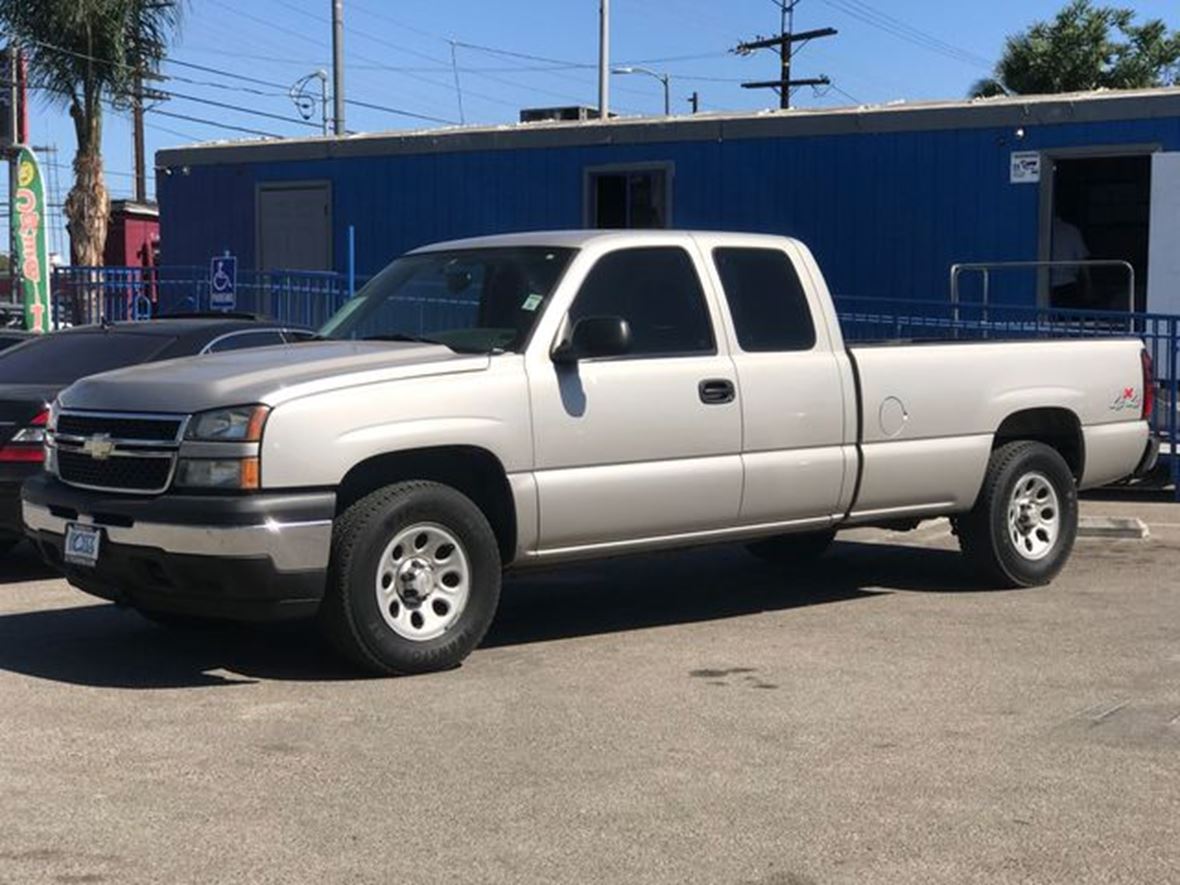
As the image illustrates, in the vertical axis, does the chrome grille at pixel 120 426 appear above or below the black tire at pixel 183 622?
above

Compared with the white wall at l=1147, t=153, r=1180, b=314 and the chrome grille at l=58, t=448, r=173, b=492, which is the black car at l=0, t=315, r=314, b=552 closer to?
the chrome grille at l=58, t=448, r=173, b=492

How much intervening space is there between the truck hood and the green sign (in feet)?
39.2

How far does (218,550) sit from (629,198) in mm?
12079

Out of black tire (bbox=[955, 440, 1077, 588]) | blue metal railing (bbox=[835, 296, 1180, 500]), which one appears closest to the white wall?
blue metal railing (bbox=[835, 296, 1180, 500])

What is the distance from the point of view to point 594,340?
258 inches

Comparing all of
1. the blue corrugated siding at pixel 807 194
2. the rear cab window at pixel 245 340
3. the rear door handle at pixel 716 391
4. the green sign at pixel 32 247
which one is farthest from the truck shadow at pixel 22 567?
the blue corrugated siding at pixel 807 194

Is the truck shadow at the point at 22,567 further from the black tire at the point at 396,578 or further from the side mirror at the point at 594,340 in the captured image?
the side mirror at the point at 594,340

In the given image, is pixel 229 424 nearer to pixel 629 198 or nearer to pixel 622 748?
pixel 622 748

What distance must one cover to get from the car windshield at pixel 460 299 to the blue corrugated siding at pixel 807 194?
9.31 m

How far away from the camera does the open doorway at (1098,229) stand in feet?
50.4

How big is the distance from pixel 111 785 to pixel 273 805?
24.2 inches

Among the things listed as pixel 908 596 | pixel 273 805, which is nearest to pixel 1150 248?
pixel 908 596

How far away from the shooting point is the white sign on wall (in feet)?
49.2

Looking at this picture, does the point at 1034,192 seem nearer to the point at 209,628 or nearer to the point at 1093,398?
the point at 1093,398
